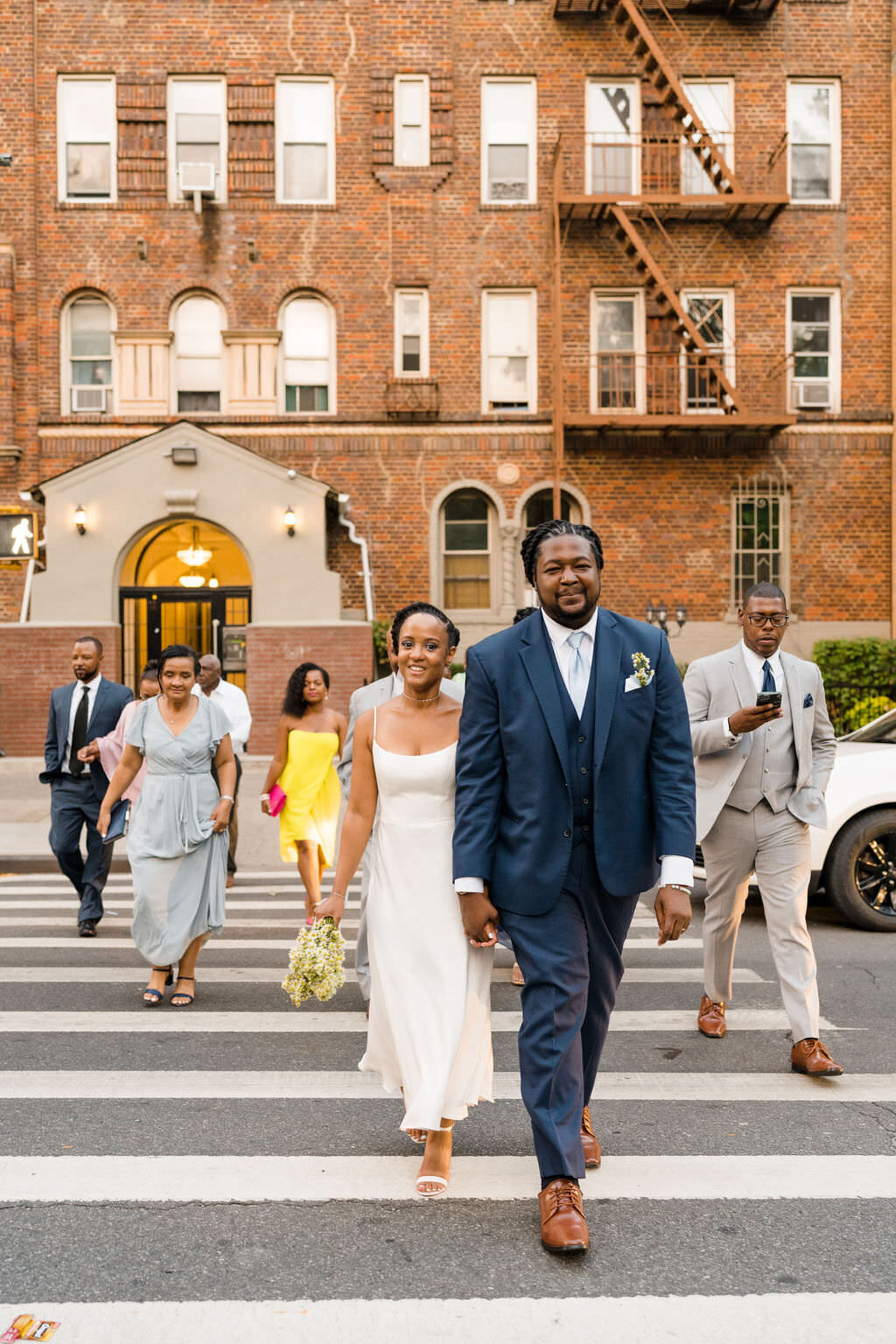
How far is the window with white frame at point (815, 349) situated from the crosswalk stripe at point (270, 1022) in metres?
17.8

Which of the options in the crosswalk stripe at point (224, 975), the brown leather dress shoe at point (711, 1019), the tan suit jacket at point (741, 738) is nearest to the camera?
the tan suit jacket at point (741, 738)

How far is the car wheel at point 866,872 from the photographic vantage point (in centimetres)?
841

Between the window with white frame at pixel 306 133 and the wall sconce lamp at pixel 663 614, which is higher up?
the window with white frame at pixel 306 133

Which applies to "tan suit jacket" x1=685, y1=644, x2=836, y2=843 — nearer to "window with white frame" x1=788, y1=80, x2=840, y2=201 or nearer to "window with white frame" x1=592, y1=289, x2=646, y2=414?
"window with white frame" x1=592, y1=289, x2=646, y2=414

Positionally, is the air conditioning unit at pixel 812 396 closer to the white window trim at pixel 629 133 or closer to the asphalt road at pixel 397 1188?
the white window trim at pixel 629 133

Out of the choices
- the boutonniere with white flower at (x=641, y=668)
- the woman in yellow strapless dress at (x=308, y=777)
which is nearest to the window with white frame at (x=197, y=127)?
the woman in yellow strapless dress at (x=308, y=777)

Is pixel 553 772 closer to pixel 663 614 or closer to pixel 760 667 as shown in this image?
pixel 760 667

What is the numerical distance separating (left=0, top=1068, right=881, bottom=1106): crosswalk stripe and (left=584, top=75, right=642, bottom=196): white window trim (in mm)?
19400

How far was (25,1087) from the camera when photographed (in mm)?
5203

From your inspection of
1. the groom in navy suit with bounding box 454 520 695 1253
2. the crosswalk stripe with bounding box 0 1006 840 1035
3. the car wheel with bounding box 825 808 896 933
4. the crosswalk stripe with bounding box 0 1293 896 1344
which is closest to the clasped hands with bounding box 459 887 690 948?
the groom in navy suit with bounding box 454 520 695 1253

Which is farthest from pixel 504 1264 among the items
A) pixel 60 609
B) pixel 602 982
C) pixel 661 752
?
pixel 60 609

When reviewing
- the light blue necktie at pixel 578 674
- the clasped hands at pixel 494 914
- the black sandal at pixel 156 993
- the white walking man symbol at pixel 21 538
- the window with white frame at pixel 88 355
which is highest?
the window with white frame at pixel 88 355

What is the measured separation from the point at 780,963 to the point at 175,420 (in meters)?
17.9

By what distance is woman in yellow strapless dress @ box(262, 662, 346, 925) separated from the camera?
8398 millimetres
